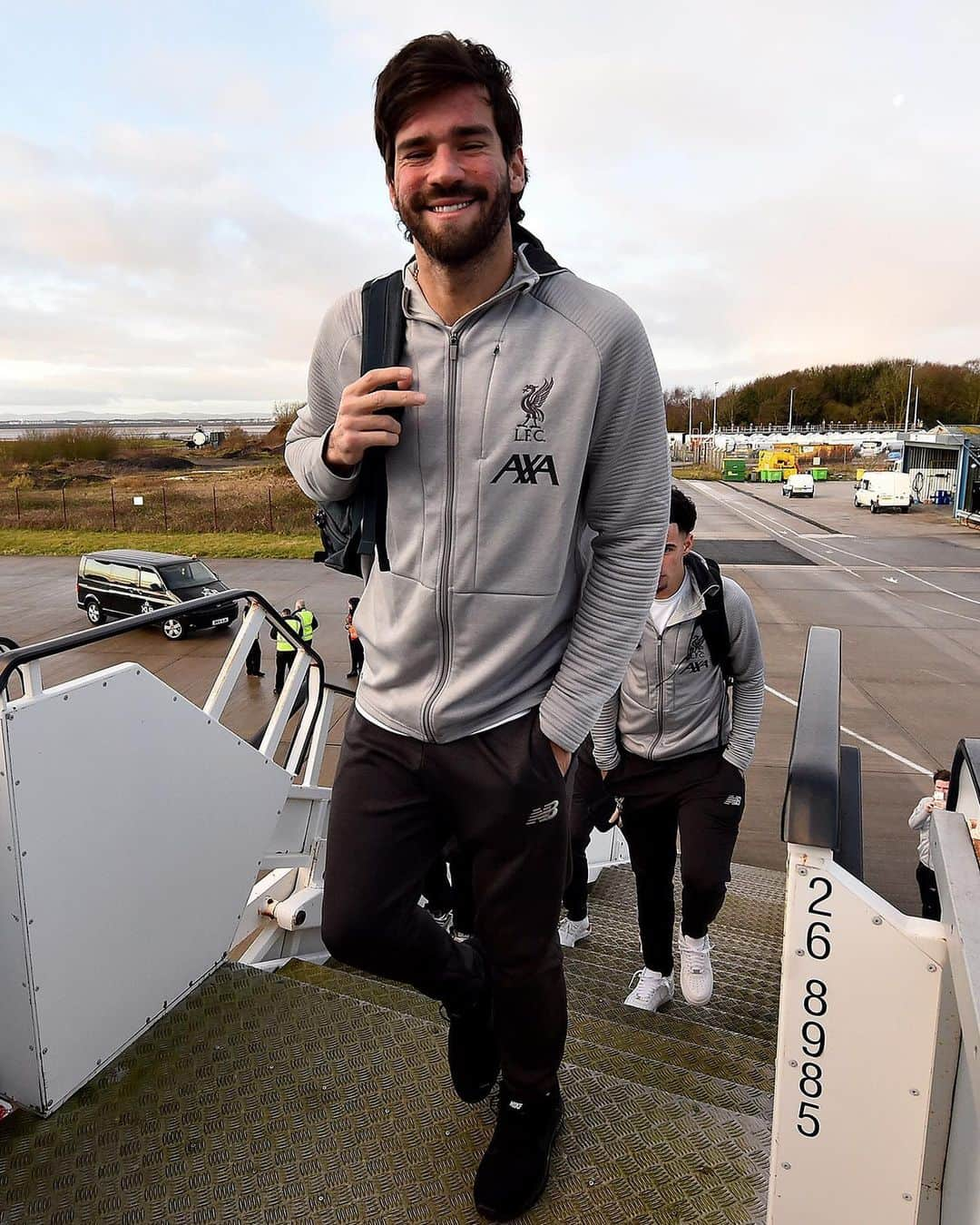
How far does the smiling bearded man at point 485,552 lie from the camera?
1617 mm

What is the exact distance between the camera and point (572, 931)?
4.17 meters

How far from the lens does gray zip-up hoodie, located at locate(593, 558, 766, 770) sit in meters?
3.11

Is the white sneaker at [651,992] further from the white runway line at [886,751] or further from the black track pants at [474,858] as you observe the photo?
the white runway line at [886,751]

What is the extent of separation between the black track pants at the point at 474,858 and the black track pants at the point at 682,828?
1329 millimetres

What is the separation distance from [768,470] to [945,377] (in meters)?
71.2

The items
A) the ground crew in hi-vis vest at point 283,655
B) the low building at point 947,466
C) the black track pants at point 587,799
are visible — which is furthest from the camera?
the low building at point 947,466

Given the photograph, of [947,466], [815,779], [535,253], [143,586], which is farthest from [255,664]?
[947,466]

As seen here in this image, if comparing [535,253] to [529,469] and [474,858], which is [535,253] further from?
[474,858]

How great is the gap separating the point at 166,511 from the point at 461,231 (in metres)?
36.6

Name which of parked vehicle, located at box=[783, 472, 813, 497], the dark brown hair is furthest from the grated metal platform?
parked vehicle, located at box=[783, 472, 813, 497]

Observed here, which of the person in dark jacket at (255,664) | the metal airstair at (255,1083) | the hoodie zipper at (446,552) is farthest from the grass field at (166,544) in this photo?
the hoodie zipper at (446,552)

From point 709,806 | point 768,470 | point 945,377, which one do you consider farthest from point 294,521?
point 945,377

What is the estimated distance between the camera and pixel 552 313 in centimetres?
166

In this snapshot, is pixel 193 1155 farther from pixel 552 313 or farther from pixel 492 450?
pixel 552 313
